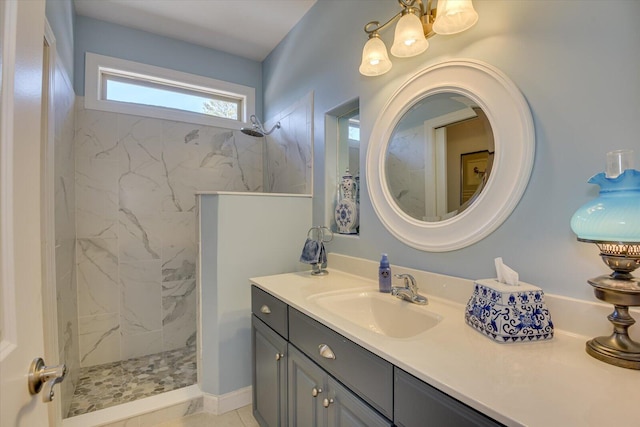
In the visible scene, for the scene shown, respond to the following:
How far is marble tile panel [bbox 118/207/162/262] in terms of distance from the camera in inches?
96.7

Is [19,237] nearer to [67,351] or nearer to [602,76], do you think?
[602,76]

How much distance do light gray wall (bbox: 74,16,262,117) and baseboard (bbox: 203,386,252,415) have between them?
2443mm

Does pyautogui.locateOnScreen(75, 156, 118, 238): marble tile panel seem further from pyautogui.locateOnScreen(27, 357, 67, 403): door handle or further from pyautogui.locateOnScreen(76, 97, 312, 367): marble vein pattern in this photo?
pyautogui.locateOnScreen(27, 357, 67, 403): door handle

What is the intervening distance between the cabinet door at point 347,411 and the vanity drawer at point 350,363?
21 mm

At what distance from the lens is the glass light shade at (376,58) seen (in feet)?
4.64

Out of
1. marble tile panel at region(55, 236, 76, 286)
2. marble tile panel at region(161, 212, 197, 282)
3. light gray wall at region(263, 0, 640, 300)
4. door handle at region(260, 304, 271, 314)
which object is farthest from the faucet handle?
marble tile panel at region(161, 212, 197, 282)

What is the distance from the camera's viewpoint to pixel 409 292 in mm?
1234

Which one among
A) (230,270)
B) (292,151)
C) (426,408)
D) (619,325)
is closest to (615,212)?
(619,325)

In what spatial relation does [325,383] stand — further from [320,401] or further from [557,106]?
[557,106]

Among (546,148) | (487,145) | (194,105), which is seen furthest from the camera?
(194,105)

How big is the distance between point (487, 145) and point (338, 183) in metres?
0.99

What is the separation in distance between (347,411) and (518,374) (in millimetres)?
530

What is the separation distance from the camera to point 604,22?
0.85m

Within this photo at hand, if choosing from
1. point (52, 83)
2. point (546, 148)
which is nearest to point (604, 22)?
point (546, 148)
